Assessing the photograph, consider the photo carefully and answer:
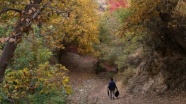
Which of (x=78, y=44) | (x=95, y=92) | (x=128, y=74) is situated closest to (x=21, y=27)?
(x=128, y=74)

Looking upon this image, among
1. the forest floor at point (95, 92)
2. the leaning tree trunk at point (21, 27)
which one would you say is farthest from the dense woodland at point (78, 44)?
the forest floor at point (95, 92)

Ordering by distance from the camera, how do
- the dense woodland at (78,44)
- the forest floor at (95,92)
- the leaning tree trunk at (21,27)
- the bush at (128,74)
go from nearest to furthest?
1. the leaning tree trunk at (21,27)
2. the dense woodland at (78,44)
3. the forest floor at (95,92)
4. the bush at (128,74)

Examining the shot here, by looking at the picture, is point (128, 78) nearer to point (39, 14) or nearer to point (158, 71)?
point (158, 71)

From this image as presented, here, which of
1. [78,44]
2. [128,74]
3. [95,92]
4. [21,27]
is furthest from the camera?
[78,44]

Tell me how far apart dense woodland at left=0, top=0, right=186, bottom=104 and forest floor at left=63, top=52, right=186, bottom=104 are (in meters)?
0.86

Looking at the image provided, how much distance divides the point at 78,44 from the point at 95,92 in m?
6.77

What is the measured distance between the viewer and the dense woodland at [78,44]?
527cm

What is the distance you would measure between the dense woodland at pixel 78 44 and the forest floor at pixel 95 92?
2.81ft

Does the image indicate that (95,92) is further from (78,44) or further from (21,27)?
(21,27)

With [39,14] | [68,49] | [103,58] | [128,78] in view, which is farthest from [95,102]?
[68,49]

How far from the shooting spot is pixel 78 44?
92.0ft

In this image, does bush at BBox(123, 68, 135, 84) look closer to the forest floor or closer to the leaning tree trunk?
the forest floor

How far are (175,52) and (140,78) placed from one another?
11.7 feet

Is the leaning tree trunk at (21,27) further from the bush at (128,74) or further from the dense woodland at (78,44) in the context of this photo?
the bush at (128,74)
